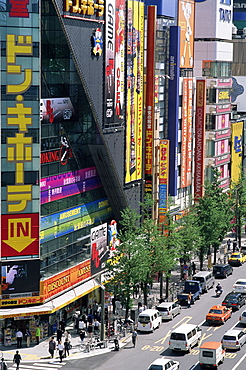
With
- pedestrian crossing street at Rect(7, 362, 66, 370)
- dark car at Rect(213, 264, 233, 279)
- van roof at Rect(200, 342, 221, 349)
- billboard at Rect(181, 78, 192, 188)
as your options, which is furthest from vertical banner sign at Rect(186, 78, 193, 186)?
pedestrian crossing street at Rect(7, 362, 66, 370)

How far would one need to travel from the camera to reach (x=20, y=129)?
2918 inches

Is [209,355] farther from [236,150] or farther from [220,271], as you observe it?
[236,150]

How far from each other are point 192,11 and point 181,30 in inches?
240

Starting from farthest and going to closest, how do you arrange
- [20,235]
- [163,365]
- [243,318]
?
[243,318] < [20,235] < [163,365]

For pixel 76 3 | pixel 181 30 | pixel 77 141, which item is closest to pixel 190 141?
pixel 181 30

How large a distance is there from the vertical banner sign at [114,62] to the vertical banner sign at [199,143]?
30.9 m

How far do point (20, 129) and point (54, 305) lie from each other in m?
16.2

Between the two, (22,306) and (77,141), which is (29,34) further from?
(22,306)

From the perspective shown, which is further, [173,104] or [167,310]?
[173,104]

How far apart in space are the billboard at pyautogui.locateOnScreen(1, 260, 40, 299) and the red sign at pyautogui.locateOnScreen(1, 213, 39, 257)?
0.89 m

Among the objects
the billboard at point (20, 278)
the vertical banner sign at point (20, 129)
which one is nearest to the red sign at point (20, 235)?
the vertical banner sign at point (20, 129)

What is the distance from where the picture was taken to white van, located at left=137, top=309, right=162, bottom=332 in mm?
78688

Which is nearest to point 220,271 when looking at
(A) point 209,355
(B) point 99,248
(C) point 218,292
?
(C) point 218,292

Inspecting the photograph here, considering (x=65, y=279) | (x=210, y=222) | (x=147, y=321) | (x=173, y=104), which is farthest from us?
(x=173, y=104)
